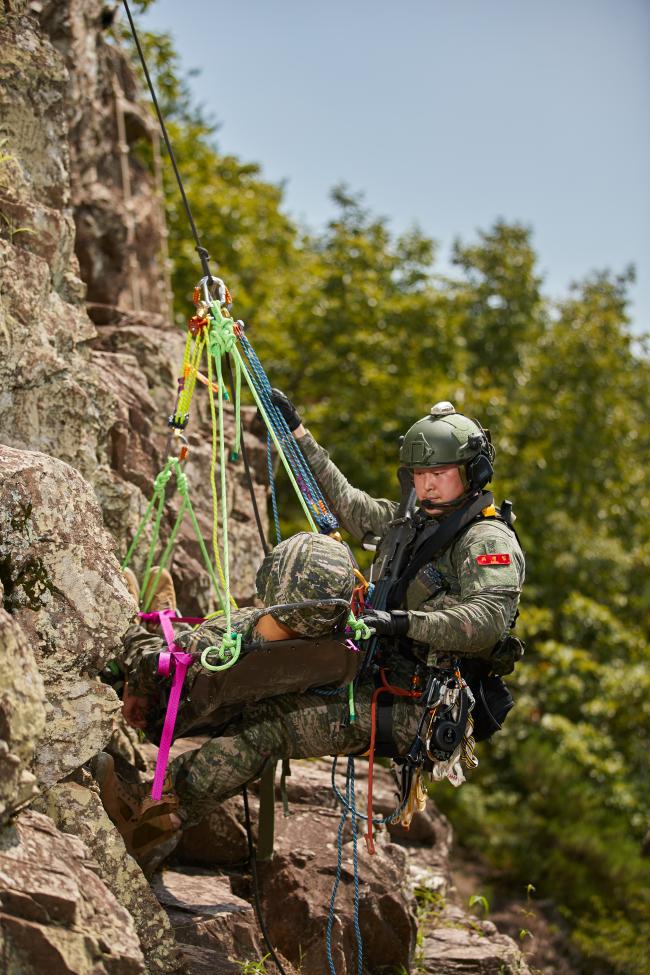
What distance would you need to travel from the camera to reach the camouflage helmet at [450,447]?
17.7 feet

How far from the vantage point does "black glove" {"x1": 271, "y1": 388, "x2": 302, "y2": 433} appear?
5.90m

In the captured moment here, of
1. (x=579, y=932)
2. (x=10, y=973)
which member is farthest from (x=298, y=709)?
(x=579, y=932)

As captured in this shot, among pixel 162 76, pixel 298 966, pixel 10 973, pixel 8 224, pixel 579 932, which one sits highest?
pixel 162 76

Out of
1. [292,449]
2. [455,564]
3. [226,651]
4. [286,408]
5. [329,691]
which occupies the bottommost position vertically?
[329,691]

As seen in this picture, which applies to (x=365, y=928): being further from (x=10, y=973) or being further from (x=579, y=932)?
(x=579, y=932)

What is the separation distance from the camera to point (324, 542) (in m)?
4.86

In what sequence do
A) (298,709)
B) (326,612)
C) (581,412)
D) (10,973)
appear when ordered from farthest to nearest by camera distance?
(581,412), (298,709), (326,612), (10,973)

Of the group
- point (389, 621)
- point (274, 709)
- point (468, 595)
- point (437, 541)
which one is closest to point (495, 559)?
Answer: point (468, 595)

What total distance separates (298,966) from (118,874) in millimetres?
1620

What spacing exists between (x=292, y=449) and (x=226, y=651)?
58.1 inches

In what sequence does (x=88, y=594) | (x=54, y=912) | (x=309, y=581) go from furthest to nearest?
(x=309, y=581), (x=88, y=594), (x=54, y=912)

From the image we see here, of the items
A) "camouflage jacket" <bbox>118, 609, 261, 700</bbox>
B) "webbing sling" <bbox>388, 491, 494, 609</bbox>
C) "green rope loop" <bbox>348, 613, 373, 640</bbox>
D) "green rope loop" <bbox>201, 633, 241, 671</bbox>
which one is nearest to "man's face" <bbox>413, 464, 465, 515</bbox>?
"webbing sling" <bbox>388, 491, 494, 609</bbox>

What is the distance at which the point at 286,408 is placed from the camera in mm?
5957

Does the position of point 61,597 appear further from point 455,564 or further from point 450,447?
point 450,447
